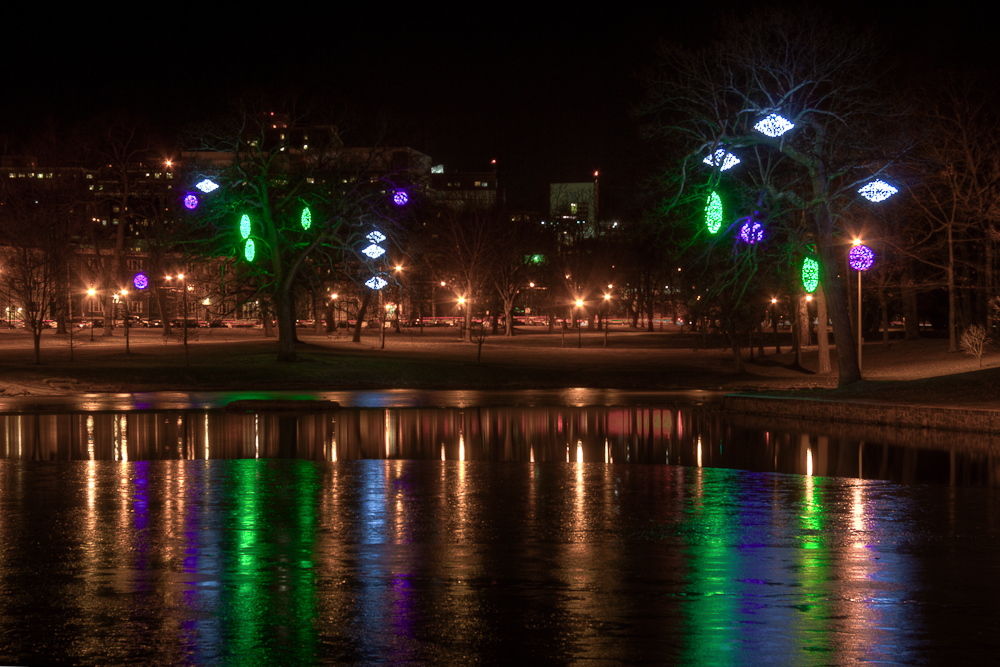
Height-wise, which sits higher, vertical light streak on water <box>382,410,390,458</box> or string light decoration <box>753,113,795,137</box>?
string light decoration <box>753,113,795,137</box>

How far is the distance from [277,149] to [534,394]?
18774mm

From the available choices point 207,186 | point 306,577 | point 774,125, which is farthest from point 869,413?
point 207,186

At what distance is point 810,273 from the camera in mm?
33281

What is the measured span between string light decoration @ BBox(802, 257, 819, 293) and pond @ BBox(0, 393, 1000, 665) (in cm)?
1518

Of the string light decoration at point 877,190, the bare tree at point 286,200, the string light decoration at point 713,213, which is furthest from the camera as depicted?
the bare tree at point 286,200

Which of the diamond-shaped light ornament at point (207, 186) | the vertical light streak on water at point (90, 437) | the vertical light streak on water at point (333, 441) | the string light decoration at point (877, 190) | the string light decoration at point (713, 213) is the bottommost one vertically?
the vertical light streak on water at point (333, 441)

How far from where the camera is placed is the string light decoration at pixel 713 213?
91.0ft

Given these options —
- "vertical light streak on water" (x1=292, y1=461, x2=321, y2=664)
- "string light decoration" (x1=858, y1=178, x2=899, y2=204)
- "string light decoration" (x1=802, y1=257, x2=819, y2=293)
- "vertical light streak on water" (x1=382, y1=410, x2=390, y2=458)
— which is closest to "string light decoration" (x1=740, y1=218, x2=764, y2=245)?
"string light decoration" (x1=858, y1=178, x2=899, y2=204)

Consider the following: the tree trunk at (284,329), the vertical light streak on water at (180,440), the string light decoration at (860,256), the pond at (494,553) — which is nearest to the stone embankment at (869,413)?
the pond at (494,553)

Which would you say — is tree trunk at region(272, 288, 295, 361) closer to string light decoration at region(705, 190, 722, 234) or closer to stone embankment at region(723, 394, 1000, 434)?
string light decoration at region(705, 190, 722, 234)

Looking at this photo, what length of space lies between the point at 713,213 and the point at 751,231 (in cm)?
125

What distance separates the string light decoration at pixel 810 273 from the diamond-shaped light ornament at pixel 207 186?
2579 centimetres

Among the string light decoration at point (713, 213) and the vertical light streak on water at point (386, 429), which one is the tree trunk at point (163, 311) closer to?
the vertical light streak on water at point (386, 429)

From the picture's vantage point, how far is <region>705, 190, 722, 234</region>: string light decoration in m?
27.7
